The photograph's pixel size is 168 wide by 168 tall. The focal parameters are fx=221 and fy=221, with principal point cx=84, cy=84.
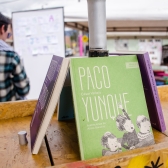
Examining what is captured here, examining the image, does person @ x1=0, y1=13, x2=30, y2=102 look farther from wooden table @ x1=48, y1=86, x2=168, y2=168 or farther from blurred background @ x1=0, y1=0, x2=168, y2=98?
wooden table @ x1=48, y1=86, x2=168, y2=168

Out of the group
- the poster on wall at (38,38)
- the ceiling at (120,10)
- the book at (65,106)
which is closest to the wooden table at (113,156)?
the book at (65,106)

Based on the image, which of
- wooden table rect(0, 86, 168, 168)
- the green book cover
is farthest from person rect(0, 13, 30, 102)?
the green book cover

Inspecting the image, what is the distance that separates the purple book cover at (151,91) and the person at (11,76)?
4.06 feet

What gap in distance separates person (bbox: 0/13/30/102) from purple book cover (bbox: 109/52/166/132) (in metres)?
1.24

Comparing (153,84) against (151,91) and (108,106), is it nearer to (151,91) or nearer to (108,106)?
(151,91)

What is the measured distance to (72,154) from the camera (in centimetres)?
63

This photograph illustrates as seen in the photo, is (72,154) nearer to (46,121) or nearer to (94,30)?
(46,121)

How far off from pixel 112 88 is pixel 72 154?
0.72 feet

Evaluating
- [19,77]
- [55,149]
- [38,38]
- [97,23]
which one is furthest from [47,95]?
[38,38]

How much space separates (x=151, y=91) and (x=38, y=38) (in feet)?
8.60

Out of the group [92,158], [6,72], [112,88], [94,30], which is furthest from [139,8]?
[92,158]

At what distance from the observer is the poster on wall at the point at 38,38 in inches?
117

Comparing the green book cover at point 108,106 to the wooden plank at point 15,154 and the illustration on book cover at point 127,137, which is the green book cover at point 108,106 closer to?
the illustration on book cover at point 127,137

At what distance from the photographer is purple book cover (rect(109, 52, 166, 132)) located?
67 cm
